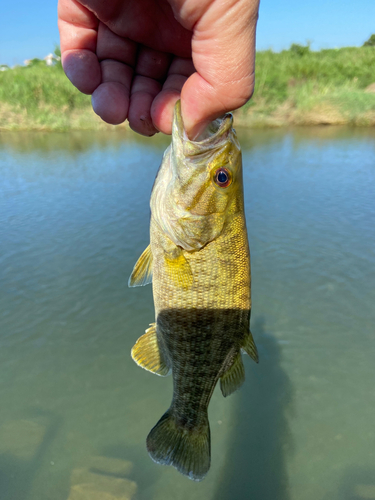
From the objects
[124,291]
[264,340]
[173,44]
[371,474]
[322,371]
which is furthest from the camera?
[124,291]

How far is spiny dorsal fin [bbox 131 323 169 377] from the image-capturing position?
2.00 meters

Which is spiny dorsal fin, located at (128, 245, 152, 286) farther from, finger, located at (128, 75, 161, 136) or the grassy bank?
the grassy bank

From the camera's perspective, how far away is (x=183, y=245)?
1.75 m

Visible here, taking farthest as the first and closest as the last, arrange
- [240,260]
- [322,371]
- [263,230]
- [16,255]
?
1. [263,230]
2. [16,255]
3. [322,371]
4. [240,260]

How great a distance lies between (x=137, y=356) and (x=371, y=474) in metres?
2.92

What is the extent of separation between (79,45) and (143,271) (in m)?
1.36

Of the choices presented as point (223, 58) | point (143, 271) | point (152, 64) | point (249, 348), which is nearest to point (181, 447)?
point (249, 348)

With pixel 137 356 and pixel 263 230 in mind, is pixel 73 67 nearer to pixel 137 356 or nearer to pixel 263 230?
pixel 137 356

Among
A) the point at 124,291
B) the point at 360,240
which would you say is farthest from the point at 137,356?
the point at 360,240

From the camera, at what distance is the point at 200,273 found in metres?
1.71

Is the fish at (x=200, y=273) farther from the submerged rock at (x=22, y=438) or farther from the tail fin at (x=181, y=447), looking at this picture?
the submerged rock at (x=22, y=438)

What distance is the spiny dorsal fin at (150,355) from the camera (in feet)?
6.55

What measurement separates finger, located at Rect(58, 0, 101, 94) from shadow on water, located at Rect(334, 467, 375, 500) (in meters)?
4.04

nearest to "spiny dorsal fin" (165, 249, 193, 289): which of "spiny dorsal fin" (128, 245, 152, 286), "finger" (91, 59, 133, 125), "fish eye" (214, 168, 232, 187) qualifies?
"spiny dorsal fin" (128, 245, 152, 286)
